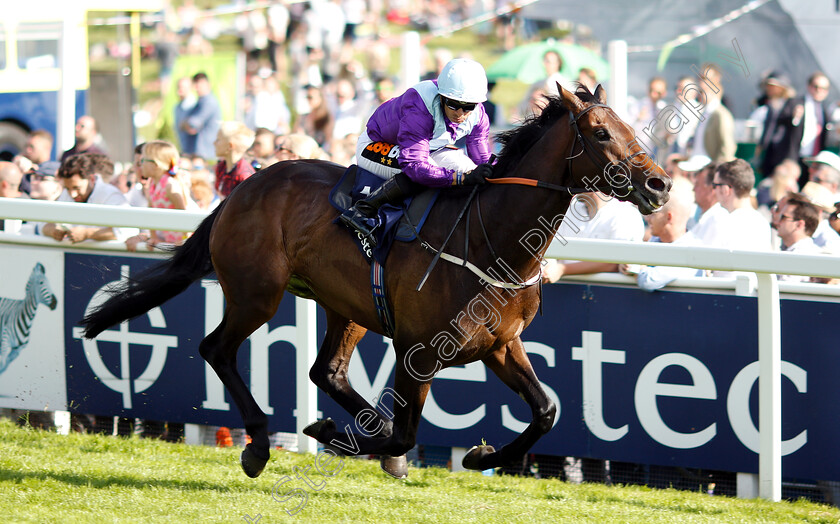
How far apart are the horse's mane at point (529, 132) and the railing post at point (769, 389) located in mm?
1329

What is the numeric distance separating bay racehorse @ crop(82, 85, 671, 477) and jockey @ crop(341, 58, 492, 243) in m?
0.14

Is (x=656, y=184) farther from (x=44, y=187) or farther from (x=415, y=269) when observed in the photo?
(x=44, y=187)

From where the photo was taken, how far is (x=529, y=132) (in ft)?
14.3

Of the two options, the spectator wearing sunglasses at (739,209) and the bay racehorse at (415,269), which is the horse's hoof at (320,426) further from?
the spectator wearing sunglasses at (739,209)

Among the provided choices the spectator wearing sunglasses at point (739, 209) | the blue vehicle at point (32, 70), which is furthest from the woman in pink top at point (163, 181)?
the blue vehicle at point (32, 70)

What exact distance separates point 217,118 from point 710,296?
28.8ft

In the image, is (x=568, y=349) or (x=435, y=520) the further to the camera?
(x=568, y=349)

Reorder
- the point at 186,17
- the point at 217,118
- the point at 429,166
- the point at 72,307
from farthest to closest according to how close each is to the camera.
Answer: the point at 186,17 < the point at 217,118 < the point at 72,307 < the point at 429,166

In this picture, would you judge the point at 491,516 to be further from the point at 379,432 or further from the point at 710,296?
the point at 710,296

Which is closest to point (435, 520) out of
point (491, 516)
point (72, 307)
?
point (491, 516)

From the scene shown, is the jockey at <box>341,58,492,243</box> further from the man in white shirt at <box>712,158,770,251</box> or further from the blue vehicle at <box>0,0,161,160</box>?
the blue vehicle at <box>0,0,161,160</box>

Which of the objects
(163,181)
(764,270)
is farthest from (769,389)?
(163,181)

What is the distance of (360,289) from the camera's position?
4.63m

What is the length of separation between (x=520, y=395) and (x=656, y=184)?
3.81 feet
